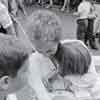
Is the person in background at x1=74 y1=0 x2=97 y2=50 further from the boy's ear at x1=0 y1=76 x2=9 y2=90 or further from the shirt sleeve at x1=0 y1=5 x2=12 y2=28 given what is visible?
the boy's ear at x1=0 y1=76 x2=9 y2=90

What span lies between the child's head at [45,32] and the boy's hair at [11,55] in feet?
0.68

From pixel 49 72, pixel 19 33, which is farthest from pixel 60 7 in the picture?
pixel 49 72

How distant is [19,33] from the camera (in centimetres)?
171

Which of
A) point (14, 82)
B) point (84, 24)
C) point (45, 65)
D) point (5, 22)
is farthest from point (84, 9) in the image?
point (14, 82)

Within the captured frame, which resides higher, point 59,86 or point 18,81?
point 18,81

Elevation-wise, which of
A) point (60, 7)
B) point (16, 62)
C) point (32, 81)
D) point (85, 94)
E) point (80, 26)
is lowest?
point (60, 7)

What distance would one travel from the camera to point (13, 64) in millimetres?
842

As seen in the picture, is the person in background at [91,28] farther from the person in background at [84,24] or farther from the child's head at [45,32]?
the child's head at [45,32]

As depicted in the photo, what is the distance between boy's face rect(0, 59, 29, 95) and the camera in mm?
882

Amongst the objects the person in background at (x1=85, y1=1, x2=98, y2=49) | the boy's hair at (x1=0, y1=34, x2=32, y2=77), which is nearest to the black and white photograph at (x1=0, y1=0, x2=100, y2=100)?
the boy's hair at (x1=0, y1=34, x2=32, y2=77)

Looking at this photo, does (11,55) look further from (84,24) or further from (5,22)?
(84,24)

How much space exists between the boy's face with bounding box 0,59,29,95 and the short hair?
7.5 inches

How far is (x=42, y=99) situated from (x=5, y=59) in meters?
0.31

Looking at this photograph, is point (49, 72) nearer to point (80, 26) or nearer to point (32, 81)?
point (32, 81)
